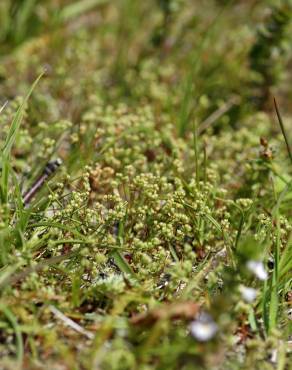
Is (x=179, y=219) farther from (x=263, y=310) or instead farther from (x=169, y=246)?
(x=263, y=310)

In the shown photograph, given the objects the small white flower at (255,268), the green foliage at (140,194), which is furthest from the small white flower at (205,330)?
the small white flower at (255,268)

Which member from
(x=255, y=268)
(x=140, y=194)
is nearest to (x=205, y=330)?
(x=255, y=268)

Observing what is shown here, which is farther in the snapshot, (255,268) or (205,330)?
(255,268)

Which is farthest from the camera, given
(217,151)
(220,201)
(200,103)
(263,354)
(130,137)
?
(200,103)

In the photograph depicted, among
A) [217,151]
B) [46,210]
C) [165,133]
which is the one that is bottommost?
[217,151]

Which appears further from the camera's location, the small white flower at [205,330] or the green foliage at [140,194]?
the green foliage at [140,194]

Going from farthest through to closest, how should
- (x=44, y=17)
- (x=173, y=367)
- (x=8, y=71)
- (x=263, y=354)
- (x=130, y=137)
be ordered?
(x=44, y=17) → (x=8, y=71) → (x=130, y=137) → (x=263, y=354) → (x=173, y=367)

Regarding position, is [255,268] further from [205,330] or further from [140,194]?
[140,194]

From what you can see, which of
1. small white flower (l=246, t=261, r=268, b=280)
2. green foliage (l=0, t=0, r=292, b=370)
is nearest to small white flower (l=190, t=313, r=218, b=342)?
green foliage (l=0, t=0, r=292, b=370)

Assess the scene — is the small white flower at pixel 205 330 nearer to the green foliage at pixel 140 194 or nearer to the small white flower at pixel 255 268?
the green foliage at pixel 140 194

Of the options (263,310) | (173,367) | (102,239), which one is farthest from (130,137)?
(173,367)

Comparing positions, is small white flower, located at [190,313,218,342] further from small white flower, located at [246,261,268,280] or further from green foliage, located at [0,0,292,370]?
small white flower, located at [246,261,268,280]
